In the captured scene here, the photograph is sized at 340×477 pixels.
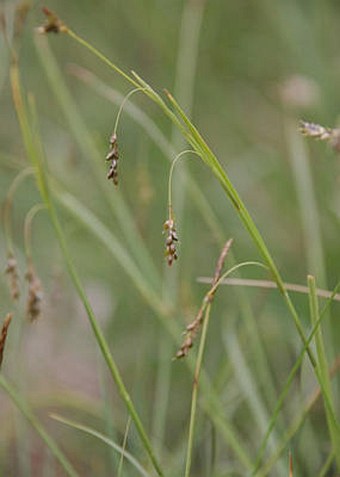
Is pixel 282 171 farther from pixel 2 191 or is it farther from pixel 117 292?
pixel 2 191

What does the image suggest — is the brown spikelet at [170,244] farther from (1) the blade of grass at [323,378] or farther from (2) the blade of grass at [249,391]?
(2) the blade of grass at [249,391]

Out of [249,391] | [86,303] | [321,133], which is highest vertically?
[321,133]

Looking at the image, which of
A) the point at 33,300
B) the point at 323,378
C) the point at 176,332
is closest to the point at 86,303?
the point at 33,300

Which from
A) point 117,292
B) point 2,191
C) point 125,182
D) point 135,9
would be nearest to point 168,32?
point 135,9

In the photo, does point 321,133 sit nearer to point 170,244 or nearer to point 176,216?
point 170,244

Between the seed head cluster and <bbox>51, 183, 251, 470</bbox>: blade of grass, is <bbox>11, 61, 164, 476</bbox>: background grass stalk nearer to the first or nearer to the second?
the seed head cluster

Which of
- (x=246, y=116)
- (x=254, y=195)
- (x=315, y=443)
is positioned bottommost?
(x=315, y=443)

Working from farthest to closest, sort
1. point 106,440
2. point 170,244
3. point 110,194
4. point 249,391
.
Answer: point 110,194
point 249,391
point 106,440
point 170,244

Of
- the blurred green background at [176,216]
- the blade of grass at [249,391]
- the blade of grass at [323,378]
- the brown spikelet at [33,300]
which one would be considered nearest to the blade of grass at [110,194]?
the blurred green background at [176,216]

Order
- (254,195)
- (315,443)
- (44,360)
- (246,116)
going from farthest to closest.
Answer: (246,116) → (254,195) → (44,360) → (315,443)
